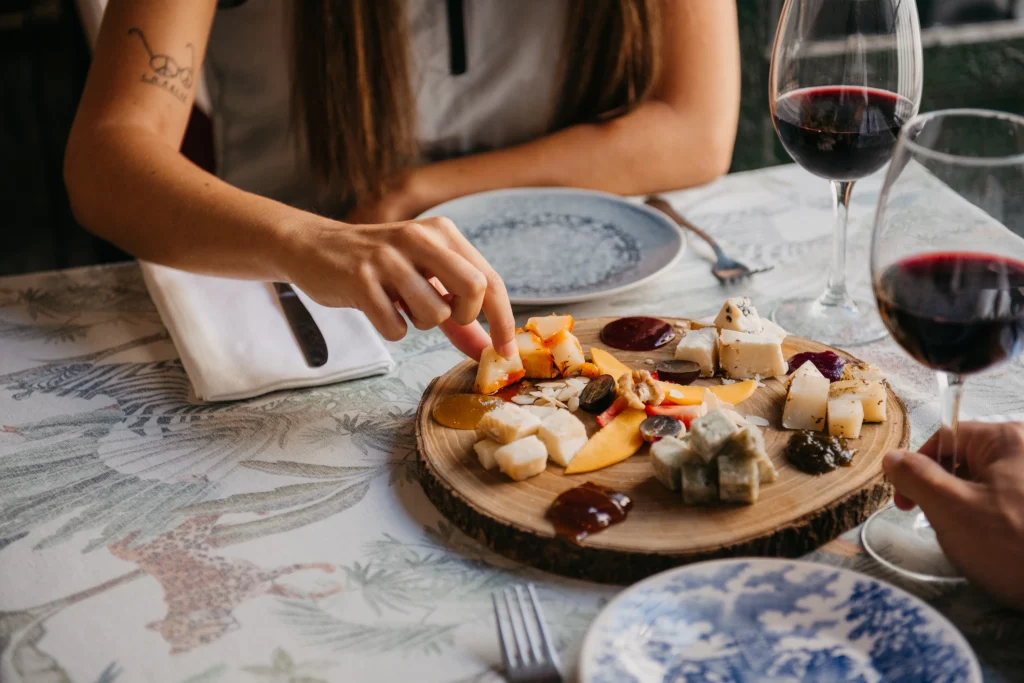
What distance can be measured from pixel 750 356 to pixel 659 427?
0.18m

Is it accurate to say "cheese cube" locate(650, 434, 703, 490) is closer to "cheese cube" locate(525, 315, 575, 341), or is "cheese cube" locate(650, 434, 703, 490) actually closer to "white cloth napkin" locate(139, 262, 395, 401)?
"cheese cube" locate(525, 315, 575, 341)

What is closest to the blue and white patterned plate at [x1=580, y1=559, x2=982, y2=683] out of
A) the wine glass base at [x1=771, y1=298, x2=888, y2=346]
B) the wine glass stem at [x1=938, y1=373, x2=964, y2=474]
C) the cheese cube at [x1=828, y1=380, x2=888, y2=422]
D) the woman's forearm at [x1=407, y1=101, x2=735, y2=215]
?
the wine glass stem at [x1=938, y1=373, x2=964, y2=474]

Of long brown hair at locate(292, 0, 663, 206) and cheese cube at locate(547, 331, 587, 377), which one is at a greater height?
long brown hair at locate(292, 0, 663, 206)

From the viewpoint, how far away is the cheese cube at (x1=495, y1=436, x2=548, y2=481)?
0.92 metres

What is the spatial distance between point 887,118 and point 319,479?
76cm

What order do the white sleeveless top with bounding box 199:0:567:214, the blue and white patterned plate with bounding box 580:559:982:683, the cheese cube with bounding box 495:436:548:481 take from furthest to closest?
the white sleeveless top with bounding box 199:0:567:214, the cheese cube with bounding box 495:436:548:481, the blue and white patterned plate with bounding box 580:559:982:683

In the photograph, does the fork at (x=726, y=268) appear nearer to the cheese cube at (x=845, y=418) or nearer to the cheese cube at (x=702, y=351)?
the cheese cube at (x=702, y=351)

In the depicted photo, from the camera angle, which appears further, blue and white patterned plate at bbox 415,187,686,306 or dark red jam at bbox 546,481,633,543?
blue and white patterned plate at bbox 415,187,686,306

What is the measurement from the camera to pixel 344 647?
0.78 metres

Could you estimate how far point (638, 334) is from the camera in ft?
3.89

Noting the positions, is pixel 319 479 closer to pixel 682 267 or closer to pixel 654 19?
pixel 682 267

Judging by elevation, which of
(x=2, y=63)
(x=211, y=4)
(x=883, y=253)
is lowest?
(x=2, y=63)

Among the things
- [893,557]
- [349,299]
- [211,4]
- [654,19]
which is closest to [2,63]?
[211,4]

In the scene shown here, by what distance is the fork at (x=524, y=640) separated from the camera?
0.73 m
